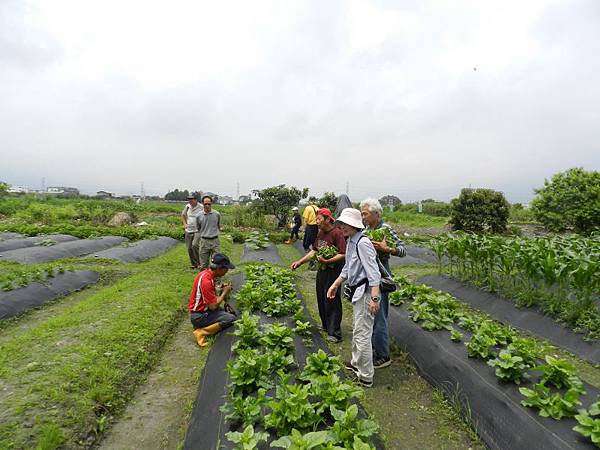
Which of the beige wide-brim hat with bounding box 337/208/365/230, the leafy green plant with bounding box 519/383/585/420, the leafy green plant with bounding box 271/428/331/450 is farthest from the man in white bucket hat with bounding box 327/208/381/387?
the leafy green plant with bounding box 271/428/331/450

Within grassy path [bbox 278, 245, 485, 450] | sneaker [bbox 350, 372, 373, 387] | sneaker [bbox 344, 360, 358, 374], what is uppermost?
sneaker [bbox 344, 360, 358, 374]

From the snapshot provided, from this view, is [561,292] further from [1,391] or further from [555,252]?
[1,391]

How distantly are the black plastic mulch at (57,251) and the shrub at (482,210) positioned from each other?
1617 centimetres

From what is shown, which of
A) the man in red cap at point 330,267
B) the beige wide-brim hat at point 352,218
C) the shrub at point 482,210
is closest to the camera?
the beige wide-brim hat at point 352,218

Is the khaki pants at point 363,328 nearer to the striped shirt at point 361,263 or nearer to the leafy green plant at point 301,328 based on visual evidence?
the striped shirt at point 361,263

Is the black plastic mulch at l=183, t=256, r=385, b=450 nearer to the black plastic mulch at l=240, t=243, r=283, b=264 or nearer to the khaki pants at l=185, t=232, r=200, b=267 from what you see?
the khaki pants at l=185, t=232, r=200, b=267

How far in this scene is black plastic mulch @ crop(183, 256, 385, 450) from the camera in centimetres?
291

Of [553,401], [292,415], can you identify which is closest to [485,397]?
[553,401]

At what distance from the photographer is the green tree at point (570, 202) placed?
15734 mm

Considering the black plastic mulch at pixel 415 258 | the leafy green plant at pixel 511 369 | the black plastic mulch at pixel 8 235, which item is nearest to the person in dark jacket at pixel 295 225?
the black plastic mulch at pixel 415 258

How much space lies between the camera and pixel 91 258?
34.9 feet

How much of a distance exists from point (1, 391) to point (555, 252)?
7.96 m

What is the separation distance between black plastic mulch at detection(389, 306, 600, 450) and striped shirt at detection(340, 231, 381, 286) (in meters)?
1.38

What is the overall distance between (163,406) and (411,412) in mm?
2629
